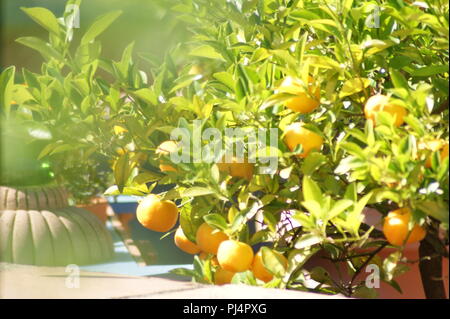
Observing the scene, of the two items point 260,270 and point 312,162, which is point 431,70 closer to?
point 312,162

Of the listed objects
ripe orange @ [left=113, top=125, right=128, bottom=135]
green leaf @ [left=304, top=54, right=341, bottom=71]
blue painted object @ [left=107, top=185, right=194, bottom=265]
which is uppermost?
green leaf @ [left=304, top=54, right=341, bottom=71]

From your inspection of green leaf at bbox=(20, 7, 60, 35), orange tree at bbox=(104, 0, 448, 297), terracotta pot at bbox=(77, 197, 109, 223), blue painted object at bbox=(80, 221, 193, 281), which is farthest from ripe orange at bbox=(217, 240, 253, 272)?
terracotta pot at bbox=(77, 197, 109, 223)

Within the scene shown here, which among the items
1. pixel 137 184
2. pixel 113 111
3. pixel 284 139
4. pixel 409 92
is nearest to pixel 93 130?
pixel 113 111

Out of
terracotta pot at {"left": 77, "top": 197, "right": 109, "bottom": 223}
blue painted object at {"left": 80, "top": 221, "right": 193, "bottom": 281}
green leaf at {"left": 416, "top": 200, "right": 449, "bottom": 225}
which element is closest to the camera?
green leaf at {"left": 416, "top": 200, "right": 449, "bottom": 225}

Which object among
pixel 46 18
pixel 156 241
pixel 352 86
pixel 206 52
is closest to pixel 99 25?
pixel 46 18

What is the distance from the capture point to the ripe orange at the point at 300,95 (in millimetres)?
889

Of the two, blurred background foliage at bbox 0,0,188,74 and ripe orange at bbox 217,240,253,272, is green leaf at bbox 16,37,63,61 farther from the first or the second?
ripe orange at bbox 217,240,253,272

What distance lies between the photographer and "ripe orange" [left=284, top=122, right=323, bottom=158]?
909 millimetres

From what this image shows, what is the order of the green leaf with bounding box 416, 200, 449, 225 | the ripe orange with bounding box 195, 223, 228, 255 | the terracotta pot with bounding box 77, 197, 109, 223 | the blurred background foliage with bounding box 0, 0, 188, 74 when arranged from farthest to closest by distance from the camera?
the terracotta pot with bounding box 77, 197, 109, 223 < the blurred background foliage with bounding box 0, 0, 188, 74 < the ripe orange with bounding box 195, 223, 228, 255 < the green leaf with bounding box 416, 200, 449, 225

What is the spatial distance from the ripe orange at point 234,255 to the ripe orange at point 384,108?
0.90 ft

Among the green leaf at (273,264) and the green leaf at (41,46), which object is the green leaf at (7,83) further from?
the green leaf at (273,264)

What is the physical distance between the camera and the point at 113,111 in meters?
1.02

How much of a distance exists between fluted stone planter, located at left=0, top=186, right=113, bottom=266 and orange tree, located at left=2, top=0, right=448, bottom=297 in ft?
3.87
